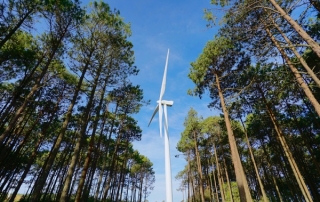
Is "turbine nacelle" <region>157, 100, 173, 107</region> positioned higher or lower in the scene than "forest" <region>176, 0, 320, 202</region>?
lower

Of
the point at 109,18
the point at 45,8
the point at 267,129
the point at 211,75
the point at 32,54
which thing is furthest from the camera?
the point at 267,129

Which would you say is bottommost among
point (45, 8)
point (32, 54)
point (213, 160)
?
point (213, 160)

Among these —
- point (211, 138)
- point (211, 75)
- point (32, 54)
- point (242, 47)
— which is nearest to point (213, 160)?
point (211, 138)

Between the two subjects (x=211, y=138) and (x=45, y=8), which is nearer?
(x=45, y=8)

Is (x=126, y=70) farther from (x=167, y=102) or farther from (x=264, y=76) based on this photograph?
(x=264, y=76)

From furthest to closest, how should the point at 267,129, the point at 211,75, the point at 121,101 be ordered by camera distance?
the point at 267,129 < the point at 121,101 < the point at 211,75

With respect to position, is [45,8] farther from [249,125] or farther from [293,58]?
[249,125]

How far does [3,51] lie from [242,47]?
16588mm

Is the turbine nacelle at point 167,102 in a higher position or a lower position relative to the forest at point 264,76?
lower

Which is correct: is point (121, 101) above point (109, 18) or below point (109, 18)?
below

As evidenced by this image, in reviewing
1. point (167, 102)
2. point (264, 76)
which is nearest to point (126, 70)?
point (167, 102)

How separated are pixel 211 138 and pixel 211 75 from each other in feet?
46.4

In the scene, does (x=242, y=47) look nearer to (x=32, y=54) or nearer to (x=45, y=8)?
(x=45, y=8)

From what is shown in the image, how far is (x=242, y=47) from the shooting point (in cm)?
1084
